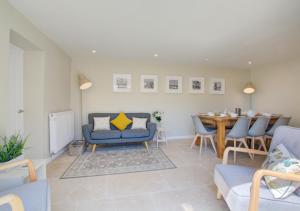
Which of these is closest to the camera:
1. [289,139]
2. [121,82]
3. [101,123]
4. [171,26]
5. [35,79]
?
[289,139]

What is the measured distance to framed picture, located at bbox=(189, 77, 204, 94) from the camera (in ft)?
15.7

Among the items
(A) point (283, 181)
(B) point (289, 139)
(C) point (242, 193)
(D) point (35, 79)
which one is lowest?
(C) point (242, 193)

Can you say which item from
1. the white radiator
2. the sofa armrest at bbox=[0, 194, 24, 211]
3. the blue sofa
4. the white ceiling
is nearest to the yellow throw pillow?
the blue sofa

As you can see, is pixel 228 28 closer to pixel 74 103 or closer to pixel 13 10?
pixel 13 10

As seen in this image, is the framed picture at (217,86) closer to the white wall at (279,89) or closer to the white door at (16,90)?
the white wall at (279,89)

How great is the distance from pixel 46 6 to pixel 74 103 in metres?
2.54

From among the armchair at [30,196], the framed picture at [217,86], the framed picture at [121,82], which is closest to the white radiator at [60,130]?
the framed picture at [121,82]

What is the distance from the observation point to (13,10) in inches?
73.8

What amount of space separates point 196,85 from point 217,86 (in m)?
0.72

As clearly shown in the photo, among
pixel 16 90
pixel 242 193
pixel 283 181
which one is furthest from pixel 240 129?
Result: pixel 16 90

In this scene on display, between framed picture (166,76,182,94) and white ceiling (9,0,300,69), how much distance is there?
1.05m

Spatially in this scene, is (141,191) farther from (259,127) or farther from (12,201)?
(259,127)

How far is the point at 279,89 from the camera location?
438cm

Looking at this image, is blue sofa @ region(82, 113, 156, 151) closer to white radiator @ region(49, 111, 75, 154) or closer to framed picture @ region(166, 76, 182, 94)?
white radiator @ region(49, 111, 75, 154)
